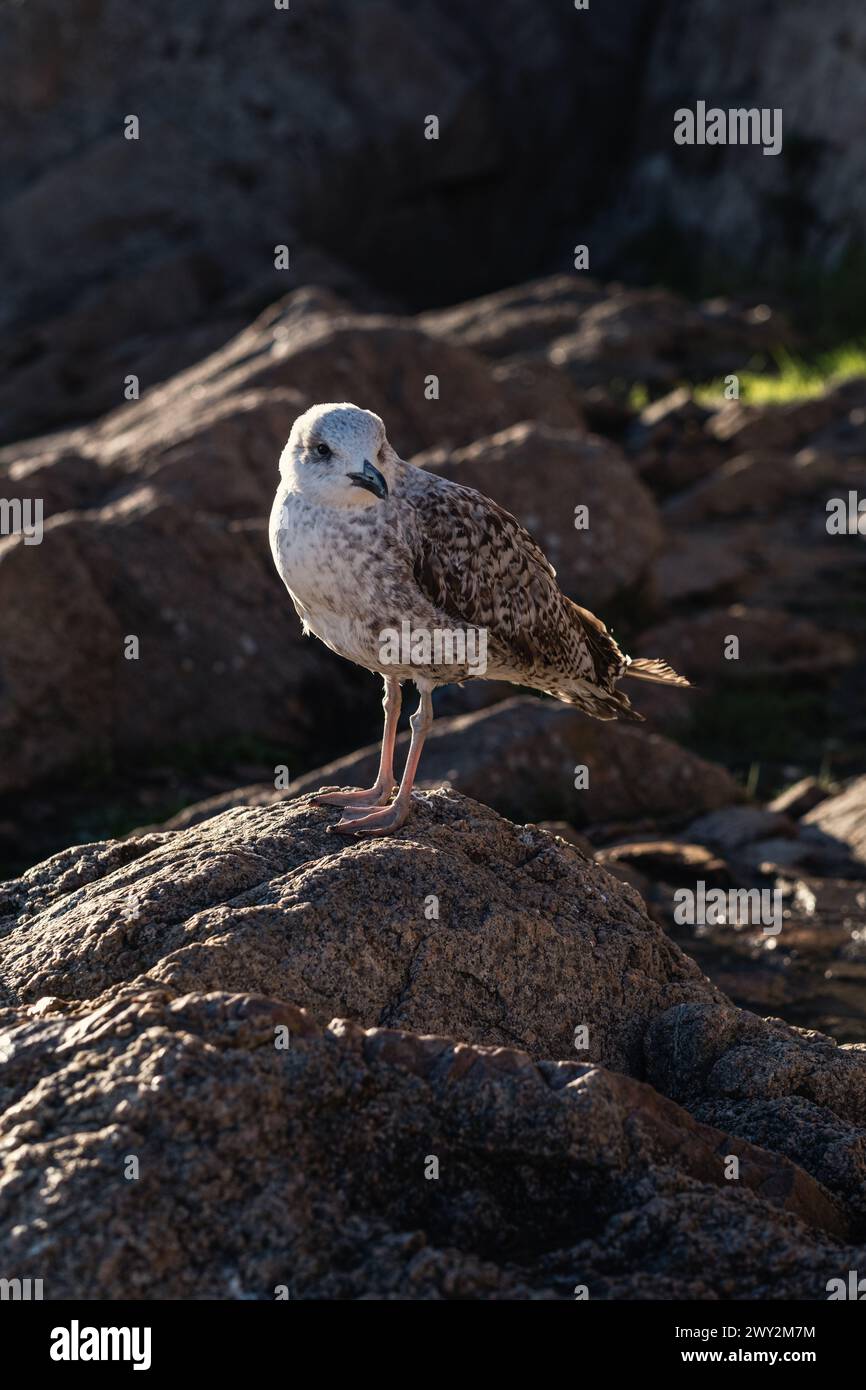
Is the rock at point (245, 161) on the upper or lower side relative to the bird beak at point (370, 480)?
upper

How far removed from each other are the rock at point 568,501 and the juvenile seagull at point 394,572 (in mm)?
5832

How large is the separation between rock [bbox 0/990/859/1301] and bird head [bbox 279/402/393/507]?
86.0 inches

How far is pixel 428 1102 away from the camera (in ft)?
13.8

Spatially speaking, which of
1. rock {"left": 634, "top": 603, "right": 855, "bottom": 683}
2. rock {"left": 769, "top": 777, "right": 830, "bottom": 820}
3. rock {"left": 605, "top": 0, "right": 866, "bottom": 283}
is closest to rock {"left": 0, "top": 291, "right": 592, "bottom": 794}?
rock {"left": 634, "top": 603, "right": 855, "bottom": 683}

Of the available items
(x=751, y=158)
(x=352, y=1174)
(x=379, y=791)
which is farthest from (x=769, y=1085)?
(x=751, y=158)

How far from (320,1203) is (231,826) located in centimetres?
224

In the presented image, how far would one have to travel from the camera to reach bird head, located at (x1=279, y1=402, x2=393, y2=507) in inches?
229

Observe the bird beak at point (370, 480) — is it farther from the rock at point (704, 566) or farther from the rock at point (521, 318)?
the rock at point (521, 318)

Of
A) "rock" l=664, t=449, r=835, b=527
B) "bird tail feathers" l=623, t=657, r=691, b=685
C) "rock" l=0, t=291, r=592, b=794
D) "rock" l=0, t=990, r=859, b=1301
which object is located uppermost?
"rock" l=664, t=449, r=835, b=527

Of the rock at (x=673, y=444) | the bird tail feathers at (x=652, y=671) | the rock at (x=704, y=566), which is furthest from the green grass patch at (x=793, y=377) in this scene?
the bird tail feathers at (x=652, y=671)

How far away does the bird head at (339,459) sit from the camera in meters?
5.82

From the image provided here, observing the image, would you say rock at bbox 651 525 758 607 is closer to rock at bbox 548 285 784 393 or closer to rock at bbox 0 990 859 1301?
rock at bbox 548 285 784 393

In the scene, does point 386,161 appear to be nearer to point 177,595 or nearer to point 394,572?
point 177,595

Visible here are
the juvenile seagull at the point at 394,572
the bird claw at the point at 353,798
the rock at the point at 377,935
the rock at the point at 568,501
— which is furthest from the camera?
the rock at the point at 568,501
